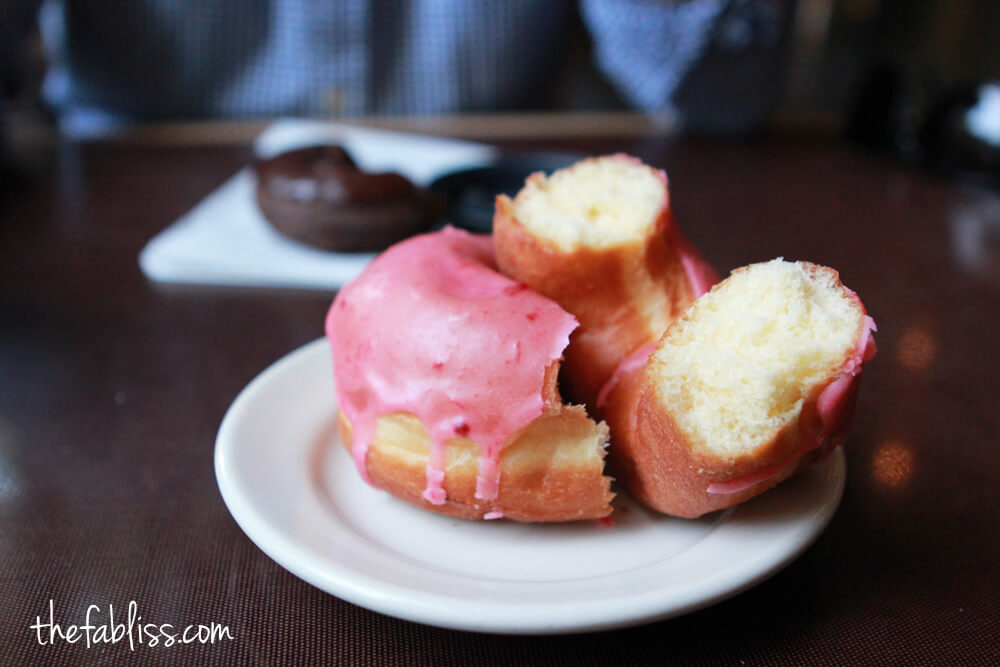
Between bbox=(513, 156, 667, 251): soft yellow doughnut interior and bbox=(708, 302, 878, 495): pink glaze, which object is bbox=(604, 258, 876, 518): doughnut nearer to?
bbox=(708, 302, 878, 495): pink glaze

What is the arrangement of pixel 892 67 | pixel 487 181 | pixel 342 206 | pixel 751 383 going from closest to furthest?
1. pixel 751 383
2. pixel 342 206
3. pixel 487 181
4. pixel 892 67

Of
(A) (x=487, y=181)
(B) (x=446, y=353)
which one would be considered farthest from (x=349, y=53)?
(B) (x=446, y=353)

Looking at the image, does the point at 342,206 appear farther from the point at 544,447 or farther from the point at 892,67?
the point at 892,67

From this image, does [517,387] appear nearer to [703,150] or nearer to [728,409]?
[728,409]

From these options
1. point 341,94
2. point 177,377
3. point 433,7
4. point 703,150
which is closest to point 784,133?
point 703,150

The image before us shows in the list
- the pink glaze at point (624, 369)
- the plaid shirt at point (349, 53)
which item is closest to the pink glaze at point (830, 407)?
the pink glaze at point (624, 369)
